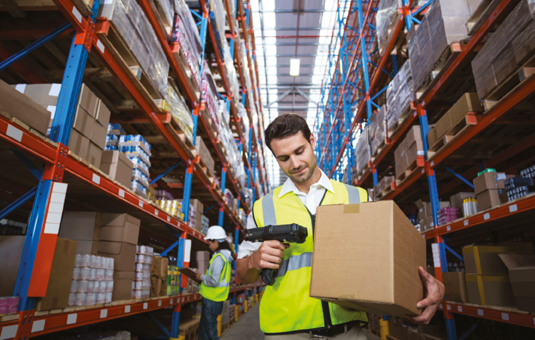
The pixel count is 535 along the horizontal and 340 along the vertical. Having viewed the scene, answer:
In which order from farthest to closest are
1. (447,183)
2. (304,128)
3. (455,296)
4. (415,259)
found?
(447,183) < (455,296) < (304,128) < (415,259)

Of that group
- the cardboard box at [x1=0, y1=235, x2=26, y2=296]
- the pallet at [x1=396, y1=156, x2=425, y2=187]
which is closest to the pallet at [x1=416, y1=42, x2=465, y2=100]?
the pallet at [x1=396, y1=156, x2=425, y2=187]

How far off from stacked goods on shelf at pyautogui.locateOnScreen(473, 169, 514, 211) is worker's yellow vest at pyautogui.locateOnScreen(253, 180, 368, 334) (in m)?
2.59

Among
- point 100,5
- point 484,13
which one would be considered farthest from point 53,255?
point 484,13

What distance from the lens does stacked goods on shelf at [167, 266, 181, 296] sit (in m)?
4.38

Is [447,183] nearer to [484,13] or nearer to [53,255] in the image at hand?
[484,13]

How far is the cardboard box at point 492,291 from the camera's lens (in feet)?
10.7

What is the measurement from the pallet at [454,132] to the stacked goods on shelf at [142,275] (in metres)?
4.01

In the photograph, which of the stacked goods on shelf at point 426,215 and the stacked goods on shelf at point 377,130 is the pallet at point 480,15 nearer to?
the stacked goods on shelf at point 426,215

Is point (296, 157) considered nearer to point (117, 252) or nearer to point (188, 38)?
point (117, 252)

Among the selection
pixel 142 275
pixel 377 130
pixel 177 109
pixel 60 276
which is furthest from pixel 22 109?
pixel 377 130

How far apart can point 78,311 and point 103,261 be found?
1.72ft

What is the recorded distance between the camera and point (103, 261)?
279 cm

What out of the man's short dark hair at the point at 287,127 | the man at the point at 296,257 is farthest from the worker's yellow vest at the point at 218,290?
the man's short dark hair at the point at 287,127

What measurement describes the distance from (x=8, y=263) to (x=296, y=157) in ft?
6.37
